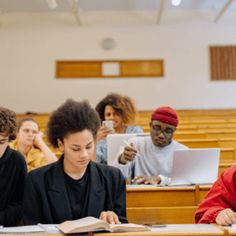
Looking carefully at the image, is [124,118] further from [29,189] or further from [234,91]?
[234,91]

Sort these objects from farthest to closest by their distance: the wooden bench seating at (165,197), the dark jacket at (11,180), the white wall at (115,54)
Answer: the white wall at (115,54)
the wooden bench seating at (165,197)
the dark jacket at (11,180)

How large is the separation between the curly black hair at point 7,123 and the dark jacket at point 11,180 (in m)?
0.10

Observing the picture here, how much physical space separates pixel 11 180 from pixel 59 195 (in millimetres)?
365

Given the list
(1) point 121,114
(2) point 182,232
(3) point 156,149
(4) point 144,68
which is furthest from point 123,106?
(4) point 144,68

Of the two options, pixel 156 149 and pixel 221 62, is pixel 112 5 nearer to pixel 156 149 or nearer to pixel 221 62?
pixel 221 62

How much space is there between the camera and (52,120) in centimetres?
175

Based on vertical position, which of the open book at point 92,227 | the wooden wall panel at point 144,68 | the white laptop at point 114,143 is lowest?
the open book at point 92,227

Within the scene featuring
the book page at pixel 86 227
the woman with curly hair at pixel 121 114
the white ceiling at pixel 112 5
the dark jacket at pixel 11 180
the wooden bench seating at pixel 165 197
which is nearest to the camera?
the book page at pixel 86 227

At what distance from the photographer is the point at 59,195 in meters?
1.60

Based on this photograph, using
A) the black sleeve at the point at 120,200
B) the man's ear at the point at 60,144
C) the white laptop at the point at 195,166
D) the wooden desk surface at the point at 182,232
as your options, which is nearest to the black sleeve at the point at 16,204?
the man's ear at the point at 60,144

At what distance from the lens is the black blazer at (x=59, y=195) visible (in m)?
1.60

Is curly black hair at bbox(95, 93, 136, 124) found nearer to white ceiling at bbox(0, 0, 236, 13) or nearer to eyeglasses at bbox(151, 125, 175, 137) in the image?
eyeglasses at bbox(151, 125, 175, 137)

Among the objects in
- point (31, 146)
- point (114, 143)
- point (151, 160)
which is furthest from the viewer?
point (31, 146)

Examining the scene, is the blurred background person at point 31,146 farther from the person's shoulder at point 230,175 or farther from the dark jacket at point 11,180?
the person's shoulder at point 230,175
